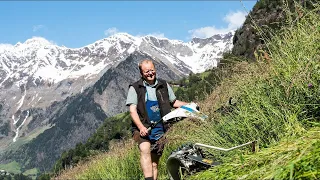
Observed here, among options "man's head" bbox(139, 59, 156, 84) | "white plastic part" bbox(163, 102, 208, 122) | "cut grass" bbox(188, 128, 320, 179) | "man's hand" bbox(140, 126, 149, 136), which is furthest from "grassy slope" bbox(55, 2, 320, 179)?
"man's head" bbox(139, 59, 156, 84)

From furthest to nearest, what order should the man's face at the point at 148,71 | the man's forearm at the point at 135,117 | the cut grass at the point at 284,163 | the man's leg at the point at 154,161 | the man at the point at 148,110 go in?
the man's leg at the point at 154,161 < the man's face at the point at 148,71 < the man at the point at 148,110 < the man's forearm at the point at 135,117 < the cut grass at the point at 284,163

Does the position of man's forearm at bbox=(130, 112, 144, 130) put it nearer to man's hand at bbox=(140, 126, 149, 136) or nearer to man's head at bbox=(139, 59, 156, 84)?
man's hand at bbox=(140, 126, 149, 136)

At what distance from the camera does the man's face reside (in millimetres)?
6117

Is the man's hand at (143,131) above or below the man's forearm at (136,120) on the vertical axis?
below

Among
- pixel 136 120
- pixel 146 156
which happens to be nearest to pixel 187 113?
pixel 136 120

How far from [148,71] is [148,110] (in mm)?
590

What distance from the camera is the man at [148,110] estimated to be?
600 centimetres

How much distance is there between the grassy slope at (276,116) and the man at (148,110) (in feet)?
1.44

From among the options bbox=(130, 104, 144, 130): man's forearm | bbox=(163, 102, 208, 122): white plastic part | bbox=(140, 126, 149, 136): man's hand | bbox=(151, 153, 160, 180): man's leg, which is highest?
bbox=(130, 104, 144, 130): man's forearm

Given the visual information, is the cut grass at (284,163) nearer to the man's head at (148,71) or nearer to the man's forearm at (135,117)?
the man's forearm at (135,117)

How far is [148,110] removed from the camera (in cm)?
611

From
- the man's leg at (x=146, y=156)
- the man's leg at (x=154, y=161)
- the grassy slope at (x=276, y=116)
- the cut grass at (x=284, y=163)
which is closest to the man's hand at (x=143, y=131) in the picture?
the man's leg at (x=146, y=156)

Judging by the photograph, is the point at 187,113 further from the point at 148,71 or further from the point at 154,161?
the point at 154,161

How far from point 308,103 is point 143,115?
2835mm
